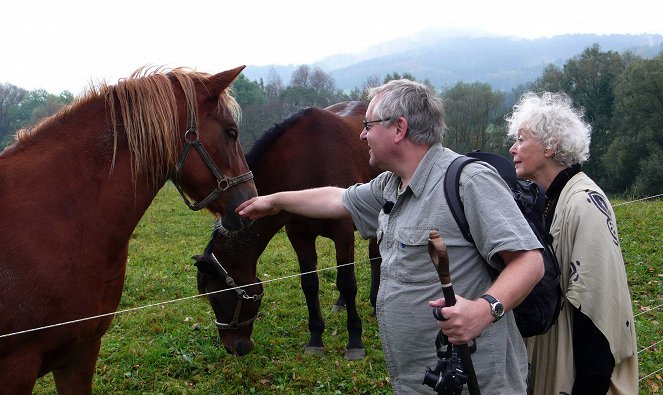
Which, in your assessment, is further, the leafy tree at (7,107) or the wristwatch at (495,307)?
the leafy tree at (7,107)

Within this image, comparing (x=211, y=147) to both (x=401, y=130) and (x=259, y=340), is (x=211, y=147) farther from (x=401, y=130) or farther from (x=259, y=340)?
(x=259, y=340)

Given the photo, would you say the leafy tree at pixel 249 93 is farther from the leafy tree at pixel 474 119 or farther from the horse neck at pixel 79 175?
the horse neck at pixel 79 175


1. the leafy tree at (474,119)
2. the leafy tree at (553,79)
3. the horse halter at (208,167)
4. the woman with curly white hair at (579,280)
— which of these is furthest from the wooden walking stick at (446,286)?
the leafy tree at (553,79)

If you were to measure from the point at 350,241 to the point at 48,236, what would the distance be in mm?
3383

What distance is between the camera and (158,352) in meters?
5.20

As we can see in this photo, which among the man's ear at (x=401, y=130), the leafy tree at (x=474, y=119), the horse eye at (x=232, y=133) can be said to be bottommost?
the leafy tree at (x=474, y=119)

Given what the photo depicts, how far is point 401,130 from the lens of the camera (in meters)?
2.24

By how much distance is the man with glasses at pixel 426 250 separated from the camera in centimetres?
201

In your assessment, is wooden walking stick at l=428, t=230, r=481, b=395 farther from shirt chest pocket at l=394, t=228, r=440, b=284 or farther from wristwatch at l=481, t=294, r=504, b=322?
shirt chest pocket at l=394, t=228, r=440, b=284

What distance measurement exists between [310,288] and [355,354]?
2.62 ft

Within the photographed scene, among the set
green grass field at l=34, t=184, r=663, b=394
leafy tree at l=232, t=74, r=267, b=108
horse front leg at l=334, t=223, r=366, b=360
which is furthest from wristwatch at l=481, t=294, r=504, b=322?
leafy tree at l=232, t=74, r=267, b=108

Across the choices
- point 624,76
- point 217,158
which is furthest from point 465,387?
point 624,76

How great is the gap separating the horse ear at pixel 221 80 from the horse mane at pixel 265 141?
2391mm

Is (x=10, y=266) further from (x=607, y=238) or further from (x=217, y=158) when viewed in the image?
(x=607, y=238)
